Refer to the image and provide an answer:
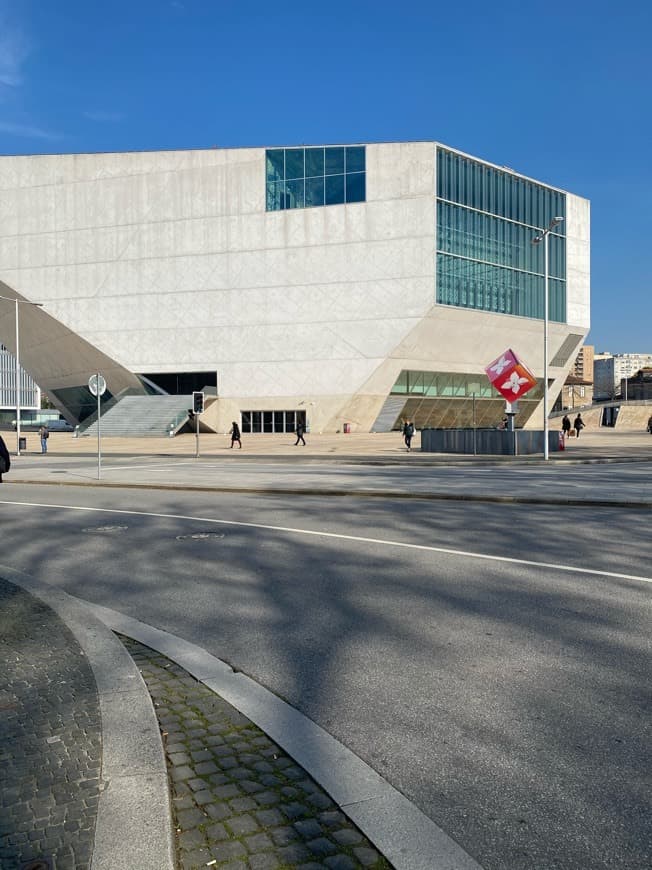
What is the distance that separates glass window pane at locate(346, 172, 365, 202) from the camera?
57875mm

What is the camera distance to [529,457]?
1220 inches

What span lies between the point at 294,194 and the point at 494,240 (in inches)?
716

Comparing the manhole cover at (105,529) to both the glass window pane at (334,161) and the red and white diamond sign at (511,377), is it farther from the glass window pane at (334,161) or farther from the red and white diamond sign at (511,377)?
the glass window pane at (334,161)

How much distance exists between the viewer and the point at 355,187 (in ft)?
190

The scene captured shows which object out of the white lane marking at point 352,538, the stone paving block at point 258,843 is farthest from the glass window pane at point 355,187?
the stone paving block at point 258,843

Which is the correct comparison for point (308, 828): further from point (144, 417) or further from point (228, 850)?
point (144, 417)

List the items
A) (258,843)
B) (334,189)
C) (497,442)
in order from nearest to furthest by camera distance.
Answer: (258,843) < (497,442) < (334,189)

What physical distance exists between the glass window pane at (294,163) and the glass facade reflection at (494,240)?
11367 mm

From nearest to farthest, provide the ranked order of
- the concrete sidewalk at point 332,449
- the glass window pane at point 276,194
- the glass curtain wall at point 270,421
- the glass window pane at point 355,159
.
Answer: the concrete sidewalk at point 332,449 → the glass window pane at point 355,159 → the glass window pane at point 276,194 → the glass curtain wall at point 270,421

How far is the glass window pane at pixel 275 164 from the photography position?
59.2 metres

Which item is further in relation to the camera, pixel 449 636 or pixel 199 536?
pixel 199 536

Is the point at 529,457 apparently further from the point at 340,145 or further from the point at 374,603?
the point at 340,145

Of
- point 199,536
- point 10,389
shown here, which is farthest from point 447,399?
point 10,389

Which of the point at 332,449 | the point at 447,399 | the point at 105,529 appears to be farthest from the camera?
the point at 447,399
